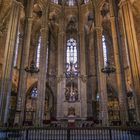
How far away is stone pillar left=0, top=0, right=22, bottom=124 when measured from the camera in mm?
14039

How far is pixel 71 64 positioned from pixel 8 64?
9673mm

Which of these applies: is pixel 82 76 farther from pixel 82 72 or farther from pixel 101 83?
pixel 101 83

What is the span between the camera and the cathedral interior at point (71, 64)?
52.7ft

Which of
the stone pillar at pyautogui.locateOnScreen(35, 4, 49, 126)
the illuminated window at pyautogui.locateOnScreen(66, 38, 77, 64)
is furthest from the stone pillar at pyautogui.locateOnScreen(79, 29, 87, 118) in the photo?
the stone pillar at pyautogui.locateOnScreen(35, 4, 49, 126)

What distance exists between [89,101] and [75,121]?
4.19 meters

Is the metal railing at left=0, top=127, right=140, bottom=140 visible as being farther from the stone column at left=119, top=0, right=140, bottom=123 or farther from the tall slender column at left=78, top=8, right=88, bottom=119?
the tall slender column at left=78, top=8, right=88, bottom=119

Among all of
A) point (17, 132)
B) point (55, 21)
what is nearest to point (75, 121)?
point (17, 132)

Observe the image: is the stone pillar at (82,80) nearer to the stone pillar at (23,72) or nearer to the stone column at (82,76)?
the stone column at (82,76)

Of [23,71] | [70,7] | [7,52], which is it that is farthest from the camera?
[70,7]

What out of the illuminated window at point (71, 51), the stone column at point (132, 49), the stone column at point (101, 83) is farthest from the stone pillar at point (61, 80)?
the stone column at point (132, 49)

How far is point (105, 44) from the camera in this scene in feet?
86.9

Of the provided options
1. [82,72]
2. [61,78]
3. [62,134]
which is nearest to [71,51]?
[82,72]

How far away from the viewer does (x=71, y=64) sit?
23297 mm

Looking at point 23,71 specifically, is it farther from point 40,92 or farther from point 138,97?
point 138,97
